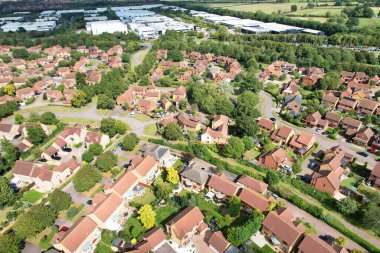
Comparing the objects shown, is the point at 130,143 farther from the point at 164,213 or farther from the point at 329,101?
the point at 329,101

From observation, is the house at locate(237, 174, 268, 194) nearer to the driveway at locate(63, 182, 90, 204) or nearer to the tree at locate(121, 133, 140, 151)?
the tree at locate(121, 133, 140, 151)

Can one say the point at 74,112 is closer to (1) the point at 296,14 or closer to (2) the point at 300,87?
(2) the point at 300,87

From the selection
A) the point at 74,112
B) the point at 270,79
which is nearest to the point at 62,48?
the point at 74,112

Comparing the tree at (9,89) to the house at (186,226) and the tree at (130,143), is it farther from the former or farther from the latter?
the house at (186,226)

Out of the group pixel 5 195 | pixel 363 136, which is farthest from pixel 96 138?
pixel 363 136

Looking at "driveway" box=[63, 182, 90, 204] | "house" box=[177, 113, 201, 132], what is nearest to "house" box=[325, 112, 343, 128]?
"house" box=[177, 113, 201, 132]
